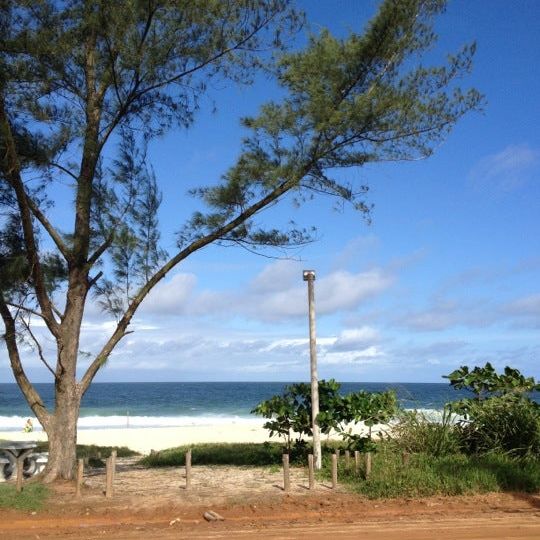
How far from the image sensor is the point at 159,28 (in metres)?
9.55

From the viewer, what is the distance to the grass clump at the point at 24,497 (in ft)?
26.0

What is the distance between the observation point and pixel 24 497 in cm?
820

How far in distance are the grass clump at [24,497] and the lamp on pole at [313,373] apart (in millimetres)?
3761

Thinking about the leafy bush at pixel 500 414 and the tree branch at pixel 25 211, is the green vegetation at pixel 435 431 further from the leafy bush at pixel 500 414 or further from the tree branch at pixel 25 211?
the tree branch at pixel 25 211

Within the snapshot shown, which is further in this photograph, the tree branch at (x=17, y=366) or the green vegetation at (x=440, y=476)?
the tree branch at (x=17, y=366)

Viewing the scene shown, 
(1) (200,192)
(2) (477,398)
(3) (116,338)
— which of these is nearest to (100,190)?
(1) (200,192)

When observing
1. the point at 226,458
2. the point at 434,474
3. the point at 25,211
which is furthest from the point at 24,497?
the point at 434,474

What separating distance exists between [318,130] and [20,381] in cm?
556

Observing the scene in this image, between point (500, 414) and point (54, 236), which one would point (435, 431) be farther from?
point (54, 236)

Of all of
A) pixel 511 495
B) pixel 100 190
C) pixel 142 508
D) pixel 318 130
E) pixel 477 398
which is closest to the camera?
pixel 142 508

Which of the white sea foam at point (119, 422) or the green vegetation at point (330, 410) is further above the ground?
the green vegetation at point (330, 410)

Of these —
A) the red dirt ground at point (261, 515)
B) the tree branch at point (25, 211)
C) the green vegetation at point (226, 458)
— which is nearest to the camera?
the red dirt ground at point (261, 515)

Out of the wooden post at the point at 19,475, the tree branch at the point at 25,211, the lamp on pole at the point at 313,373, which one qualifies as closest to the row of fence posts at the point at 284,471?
the wooden post at the point at 19,475

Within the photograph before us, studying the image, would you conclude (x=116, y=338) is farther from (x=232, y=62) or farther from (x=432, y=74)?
(x=432, y=74)
